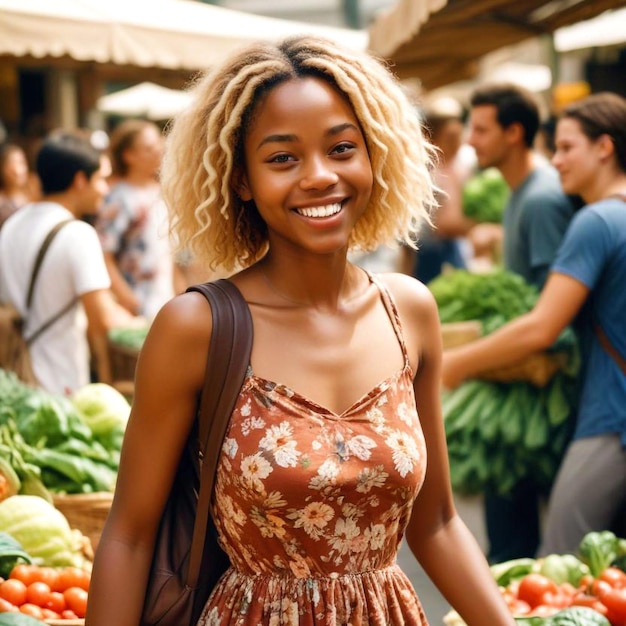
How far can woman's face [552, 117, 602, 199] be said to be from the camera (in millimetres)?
5082

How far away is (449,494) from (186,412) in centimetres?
67

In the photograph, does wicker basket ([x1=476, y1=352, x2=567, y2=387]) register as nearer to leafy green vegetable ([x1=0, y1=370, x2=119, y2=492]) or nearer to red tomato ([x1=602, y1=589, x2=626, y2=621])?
red tomato ([x1=602, y1=589, x2=626, y2=621])

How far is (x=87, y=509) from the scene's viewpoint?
4043mm

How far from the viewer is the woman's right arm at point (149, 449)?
211 centimetres

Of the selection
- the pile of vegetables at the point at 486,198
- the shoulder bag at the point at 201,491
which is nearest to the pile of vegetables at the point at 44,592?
the shoulder bag at the point at 201,491

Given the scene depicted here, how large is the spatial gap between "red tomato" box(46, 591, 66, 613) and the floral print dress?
1.15m

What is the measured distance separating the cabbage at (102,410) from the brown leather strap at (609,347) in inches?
77.2

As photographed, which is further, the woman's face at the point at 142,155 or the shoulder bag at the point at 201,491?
the woman's face at the point at 142,155

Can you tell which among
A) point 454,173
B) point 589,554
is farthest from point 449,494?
point 454,173

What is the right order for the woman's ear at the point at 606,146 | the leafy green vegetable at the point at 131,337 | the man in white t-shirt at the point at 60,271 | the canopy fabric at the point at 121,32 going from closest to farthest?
1. the woman's ear at the point at 606,146
2. the man in white t-shirt at the point at 60,271
3. the leafy green vegetable at the point at 131,337
4. the canopy fabric at the point at 121,32

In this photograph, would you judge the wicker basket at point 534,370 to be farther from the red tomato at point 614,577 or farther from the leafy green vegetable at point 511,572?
the red tomato at point 614,577

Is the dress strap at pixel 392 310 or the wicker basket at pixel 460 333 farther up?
the dress strap at pixel 392 310

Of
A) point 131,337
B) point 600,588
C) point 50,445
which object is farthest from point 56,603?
point 131,337

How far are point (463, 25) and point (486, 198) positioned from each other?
15.2 ft
